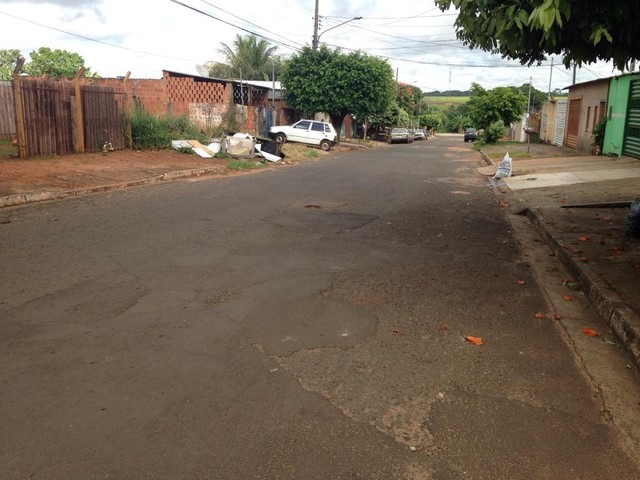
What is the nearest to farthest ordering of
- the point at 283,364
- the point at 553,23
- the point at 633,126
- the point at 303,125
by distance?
1. the point at 283,364
2. the point at 553,23
3. the point at 633,126
4. the point at 303,125

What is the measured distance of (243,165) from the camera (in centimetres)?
1903

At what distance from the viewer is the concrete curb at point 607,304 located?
4344mm

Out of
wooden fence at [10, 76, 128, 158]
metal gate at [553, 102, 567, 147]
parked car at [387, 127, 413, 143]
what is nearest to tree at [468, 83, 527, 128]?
metal gate at [553, 102, 567, 147]

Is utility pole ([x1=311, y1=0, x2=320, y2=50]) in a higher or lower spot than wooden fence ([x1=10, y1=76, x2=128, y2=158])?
higher

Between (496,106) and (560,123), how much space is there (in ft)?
16.3

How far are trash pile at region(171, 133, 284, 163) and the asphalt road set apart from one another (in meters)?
12.6

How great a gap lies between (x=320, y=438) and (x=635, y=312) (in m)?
3.15

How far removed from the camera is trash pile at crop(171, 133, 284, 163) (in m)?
20.3

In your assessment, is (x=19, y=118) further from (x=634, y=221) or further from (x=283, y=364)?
(x=634, y=221)

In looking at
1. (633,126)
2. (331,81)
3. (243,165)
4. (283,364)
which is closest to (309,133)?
(331,81)

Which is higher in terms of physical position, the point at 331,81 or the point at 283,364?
the point at 331,81

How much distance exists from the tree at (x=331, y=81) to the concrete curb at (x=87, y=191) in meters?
20.1

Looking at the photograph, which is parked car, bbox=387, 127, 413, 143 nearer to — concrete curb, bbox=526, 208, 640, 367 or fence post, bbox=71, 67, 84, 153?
fence post, bbox=71, 67, 84, 153

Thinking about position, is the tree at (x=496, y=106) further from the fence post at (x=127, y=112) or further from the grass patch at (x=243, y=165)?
the fence post at (x=127, y=112)
